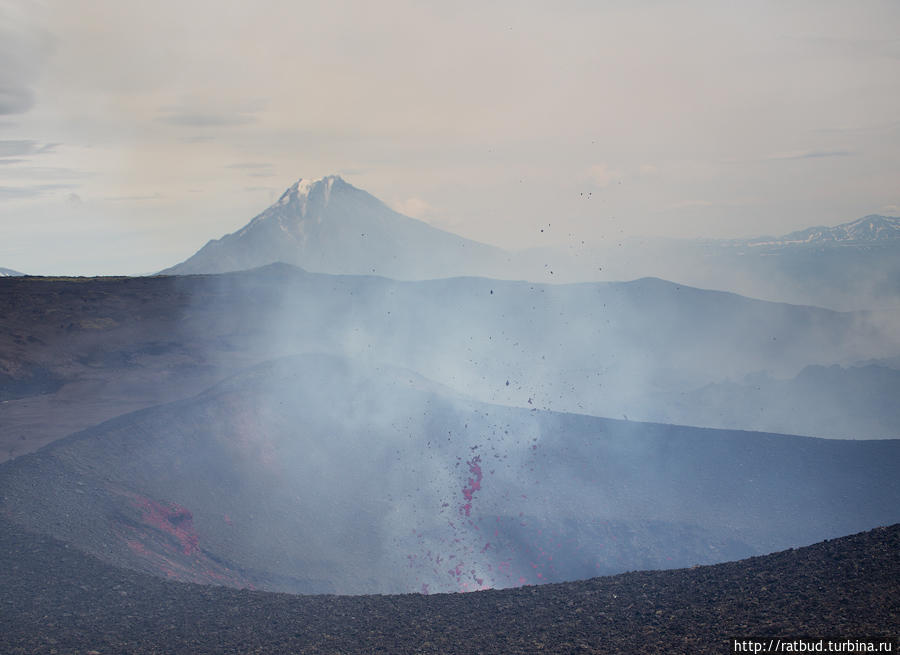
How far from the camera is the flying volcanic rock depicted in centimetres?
17525

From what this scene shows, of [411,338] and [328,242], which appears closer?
[411,338]

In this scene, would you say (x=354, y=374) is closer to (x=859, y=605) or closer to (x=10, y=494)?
(x=10, y=494)

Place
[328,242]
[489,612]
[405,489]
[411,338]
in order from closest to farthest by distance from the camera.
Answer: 1. [489,612]
2. [405,489]
3. [411,338]
4. [328,242]

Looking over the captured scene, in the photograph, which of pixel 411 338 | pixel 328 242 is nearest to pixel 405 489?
pixel 411 338

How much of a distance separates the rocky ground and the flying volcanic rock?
516ft

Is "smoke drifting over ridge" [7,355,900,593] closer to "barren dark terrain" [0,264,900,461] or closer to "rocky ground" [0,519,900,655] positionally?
"rocky ground" [0,519,900,655]

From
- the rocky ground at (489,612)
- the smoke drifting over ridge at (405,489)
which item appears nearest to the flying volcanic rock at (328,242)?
the smoke drifting over ridge at (405,489)

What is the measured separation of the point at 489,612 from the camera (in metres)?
14.3

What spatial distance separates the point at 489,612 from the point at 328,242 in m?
175

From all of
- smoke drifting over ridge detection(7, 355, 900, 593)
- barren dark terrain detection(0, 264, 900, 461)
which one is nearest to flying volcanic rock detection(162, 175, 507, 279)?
barren dark terrain detection(0, 264, 900, 461)

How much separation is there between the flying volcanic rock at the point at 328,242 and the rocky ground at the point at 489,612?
516 ft

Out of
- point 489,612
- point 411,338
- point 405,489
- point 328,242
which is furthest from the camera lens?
point 328,242

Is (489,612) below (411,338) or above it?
below

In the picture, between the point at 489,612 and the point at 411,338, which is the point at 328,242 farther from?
the point at 489,612
